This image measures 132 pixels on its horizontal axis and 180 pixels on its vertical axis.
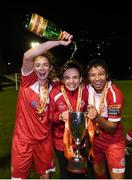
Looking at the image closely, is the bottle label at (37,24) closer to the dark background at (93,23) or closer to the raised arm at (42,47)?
the raised arm at (42,47)

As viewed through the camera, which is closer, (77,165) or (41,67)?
(77,165)

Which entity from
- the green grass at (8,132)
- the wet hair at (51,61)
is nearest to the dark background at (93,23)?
the green grass at (8,132)

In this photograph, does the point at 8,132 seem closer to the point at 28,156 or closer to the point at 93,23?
the point at 28,156

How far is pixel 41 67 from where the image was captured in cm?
402

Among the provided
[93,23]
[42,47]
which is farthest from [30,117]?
[93,23]

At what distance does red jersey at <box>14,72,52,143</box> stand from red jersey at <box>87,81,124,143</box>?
0.51 meters

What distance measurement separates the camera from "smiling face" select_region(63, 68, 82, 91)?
4028 mm

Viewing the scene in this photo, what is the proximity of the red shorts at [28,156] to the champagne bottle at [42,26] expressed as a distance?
1072 millimetres

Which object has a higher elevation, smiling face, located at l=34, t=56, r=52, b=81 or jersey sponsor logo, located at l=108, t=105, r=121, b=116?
smiling face, located at l=34, t=56, r=52, b=81

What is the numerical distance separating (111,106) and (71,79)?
493 millimetres

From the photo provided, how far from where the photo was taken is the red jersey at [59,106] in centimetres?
402

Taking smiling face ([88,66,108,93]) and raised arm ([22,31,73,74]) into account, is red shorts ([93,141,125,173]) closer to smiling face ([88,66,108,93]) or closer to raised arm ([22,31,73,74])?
smiling face ([88,66,108,93])

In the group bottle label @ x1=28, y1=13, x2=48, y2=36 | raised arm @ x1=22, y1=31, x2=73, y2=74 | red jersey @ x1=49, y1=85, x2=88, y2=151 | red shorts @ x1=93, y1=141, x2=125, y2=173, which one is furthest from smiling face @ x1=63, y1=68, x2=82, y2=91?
red shorts @ x1=93, y1=141, x2=125, y2=173

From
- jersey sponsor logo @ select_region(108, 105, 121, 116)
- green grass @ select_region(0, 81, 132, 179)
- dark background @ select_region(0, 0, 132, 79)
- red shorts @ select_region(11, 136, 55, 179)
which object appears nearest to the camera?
jersey sponsor logo @ select_region(108, 105, 121, 116)
